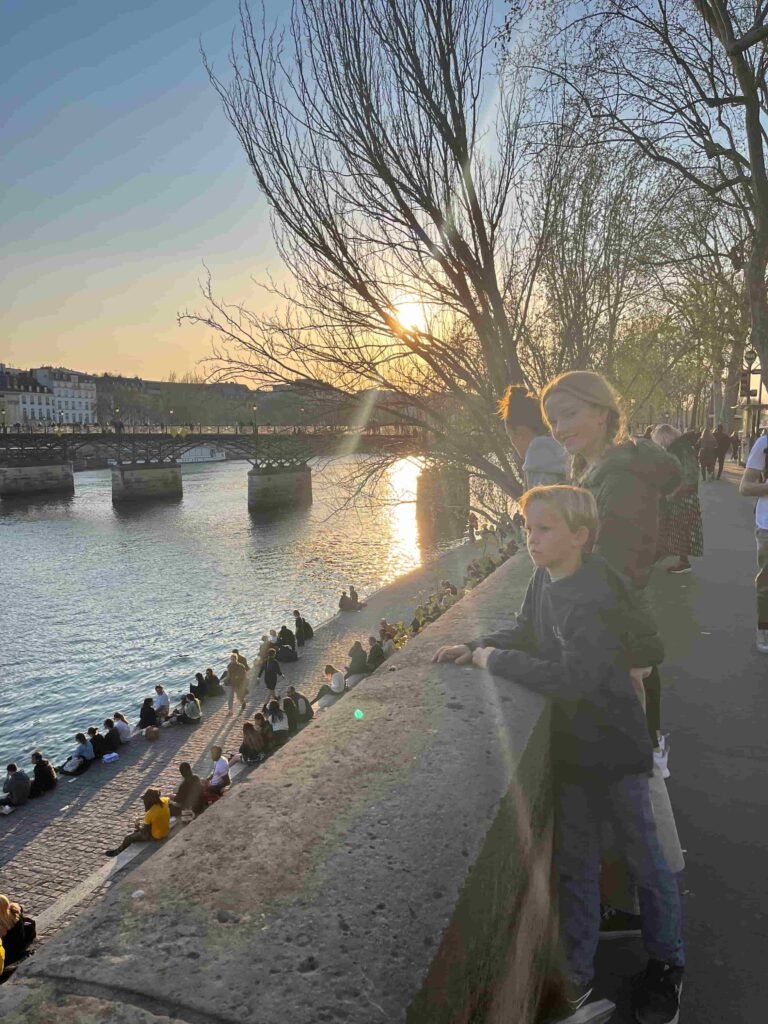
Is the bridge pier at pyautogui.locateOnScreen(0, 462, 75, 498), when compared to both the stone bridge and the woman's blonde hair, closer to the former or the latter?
the stone bridge

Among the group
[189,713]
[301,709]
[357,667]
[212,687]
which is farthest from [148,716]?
[357,667]

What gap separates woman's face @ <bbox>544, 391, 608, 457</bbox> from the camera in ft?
9.19

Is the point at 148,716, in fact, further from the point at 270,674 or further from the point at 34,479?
the point at 34,479

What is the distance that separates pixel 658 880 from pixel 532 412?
7.93ft

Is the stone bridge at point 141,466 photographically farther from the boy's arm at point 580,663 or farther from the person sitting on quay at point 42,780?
the boy's arm at point 580,663

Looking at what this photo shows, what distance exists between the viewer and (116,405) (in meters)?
141

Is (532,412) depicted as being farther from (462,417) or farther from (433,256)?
(462,417)

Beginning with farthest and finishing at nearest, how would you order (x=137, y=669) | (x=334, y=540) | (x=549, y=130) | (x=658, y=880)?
(x=334, y=540)
(x=137, y=669)
(x=549, y=130)
(x=658, y=880)

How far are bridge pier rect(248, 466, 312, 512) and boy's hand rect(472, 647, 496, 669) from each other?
202 feet

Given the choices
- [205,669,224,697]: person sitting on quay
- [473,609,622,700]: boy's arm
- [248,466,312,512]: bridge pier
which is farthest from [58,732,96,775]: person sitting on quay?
[248,466,312,512]: bridge pier

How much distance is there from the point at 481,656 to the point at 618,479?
78 cm

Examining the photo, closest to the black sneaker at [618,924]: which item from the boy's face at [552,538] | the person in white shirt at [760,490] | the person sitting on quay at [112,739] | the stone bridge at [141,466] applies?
the boy's face at [552,538]

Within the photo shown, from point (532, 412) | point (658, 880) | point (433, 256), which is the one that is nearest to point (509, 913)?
point (658, 880)

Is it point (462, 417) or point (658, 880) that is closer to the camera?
point (658, 880)
